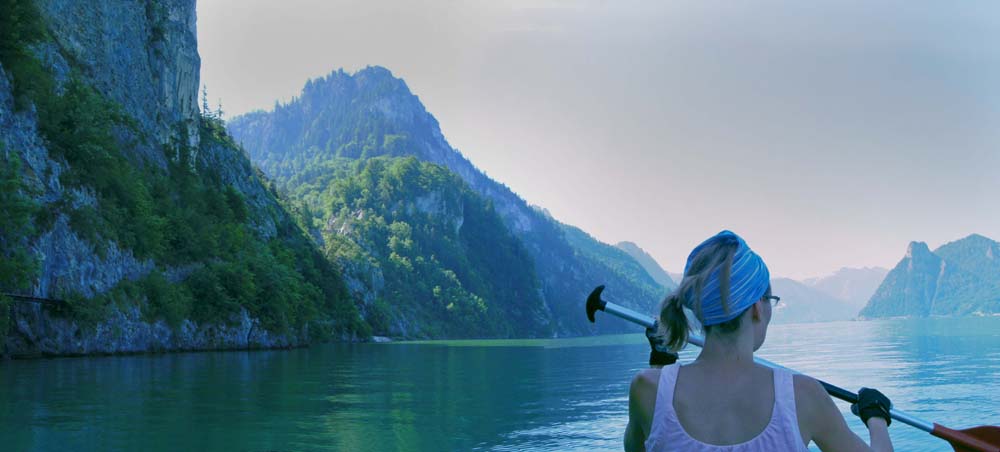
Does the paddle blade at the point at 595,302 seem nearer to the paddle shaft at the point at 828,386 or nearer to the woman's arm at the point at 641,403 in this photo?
the paddle shaft at the point at 828,386

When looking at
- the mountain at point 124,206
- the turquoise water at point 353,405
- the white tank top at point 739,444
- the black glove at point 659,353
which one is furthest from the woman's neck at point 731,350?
the mountain at point 124,206

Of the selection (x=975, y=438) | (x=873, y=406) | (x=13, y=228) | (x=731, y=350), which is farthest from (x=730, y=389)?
(x=13, y=228)

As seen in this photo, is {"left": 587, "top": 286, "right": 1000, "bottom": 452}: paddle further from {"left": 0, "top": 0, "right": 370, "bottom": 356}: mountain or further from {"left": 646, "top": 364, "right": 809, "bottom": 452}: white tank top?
{"left": 0, "top": 0, "right": 370, "bottom": 356}: mountain

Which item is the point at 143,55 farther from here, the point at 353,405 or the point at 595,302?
the point at 595,302

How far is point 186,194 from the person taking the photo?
83.4 metres

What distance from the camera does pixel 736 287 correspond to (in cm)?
306

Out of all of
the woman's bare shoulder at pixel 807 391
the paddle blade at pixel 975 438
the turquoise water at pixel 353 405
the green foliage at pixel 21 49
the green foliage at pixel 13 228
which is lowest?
the turquoise water at pixel 353 405

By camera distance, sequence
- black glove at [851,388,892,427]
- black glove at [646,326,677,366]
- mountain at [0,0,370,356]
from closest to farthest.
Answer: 1. black glove at [851,388,892,427]
2. black glove at [646,326,677,366]
3. mountain at [0,0,370,356]

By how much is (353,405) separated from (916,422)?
21513 mm

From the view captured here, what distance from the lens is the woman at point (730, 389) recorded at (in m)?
2.95

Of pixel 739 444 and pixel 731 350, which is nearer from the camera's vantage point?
pixel 739 444

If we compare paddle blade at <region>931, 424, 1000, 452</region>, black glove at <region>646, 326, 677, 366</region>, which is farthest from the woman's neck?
paddle blade at <region>931, 424, 1000, 452</region>

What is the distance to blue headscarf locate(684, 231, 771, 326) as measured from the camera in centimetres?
307

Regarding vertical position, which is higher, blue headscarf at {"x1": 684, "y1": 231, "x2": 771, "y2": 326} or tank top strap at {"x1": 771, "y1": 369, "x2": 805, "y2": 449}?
blue headscarf at {"x1": 684, "y1": 231, "x2": 771, "y2": 326}
